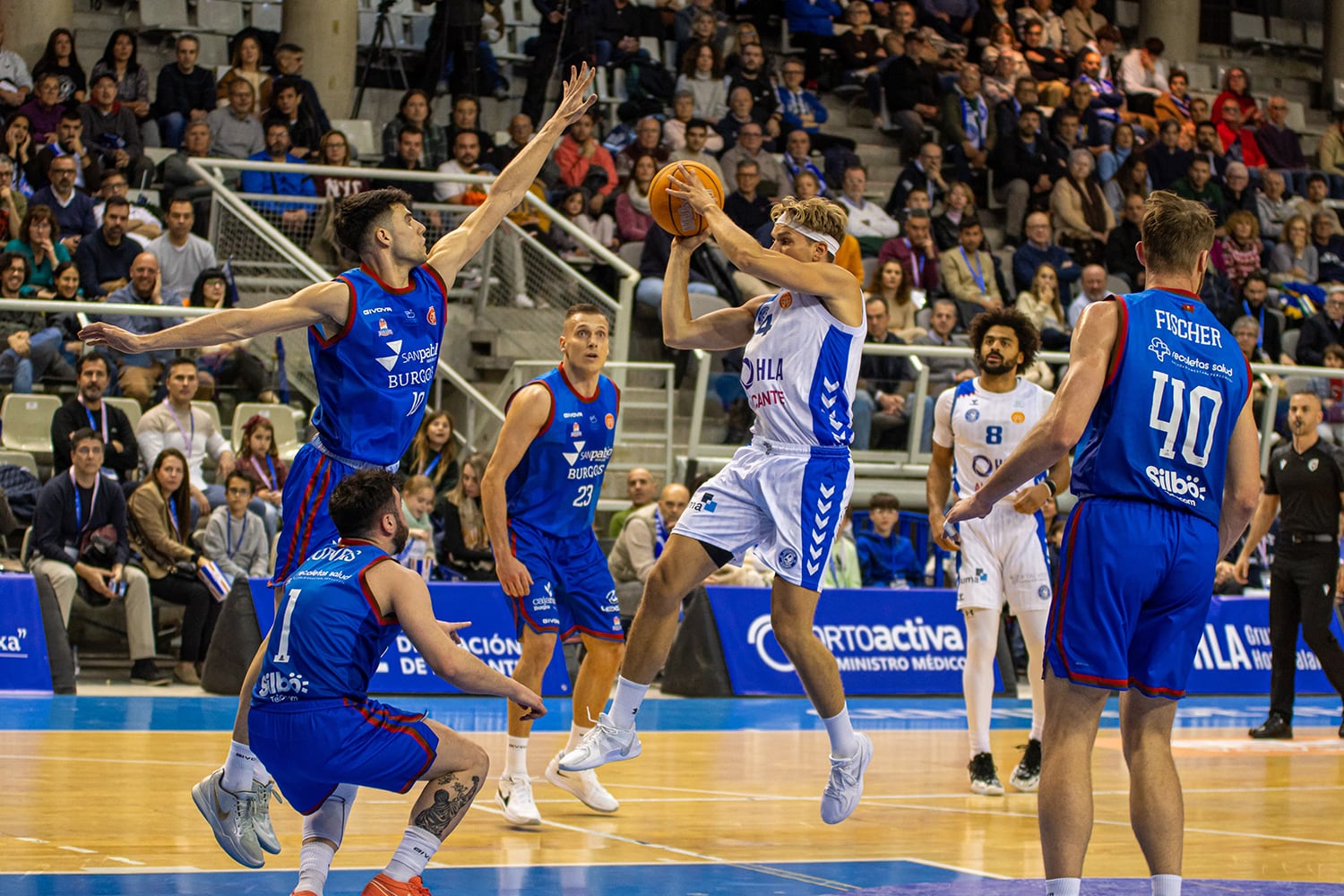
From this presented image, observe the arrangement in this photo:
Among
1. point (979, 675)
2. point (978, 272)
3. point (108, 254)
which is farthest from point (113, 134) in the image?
point (979, 675)

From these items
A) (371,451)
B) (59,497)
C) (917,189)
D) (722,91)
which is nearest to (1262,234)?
(917,189)

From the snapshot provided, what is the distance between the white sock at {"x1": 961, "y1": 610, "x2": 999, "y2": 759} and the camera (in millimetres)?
8602

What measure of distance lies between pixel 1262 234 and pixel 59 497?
14925 millimetres

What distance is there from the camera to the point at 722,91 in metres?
19.0

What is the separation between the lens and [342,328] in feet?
20.2

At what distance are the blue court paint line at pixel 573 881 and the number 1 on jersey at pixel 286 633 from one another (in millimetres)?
1141

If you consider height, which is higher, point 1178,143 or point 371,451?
point 1178,143

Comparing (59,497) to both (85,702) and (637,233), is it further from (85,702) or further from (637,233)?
(637,233)

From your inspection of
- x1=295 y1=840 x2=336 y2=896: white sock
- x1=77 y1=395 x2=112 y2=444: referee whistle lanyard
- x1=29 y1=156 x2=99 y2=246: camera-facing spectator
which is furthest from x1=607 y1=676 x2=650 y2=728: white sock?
x1=29 y1=156 x2=99 y2=246: camera-facing spectator

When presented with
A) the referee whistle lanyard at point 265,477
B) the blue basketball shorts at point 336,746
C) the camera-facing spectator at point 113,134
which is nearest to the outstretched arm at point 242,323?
the blue basketball shorts at point 336,746

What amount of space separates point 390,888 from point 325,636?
2.42 ft

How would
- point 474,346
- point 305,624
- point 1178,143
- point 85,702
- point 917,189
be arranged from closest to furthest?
point 305,624 < point 85,702 < point 474,346 < point 917,189 < point 1178,143

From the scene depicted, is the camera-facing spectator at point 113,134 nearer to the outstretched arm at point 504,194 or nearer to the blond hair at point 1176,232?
the outstretched arm at point 504,194

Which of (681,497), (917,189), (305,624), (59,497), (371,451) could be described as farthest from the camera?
(917,189)
